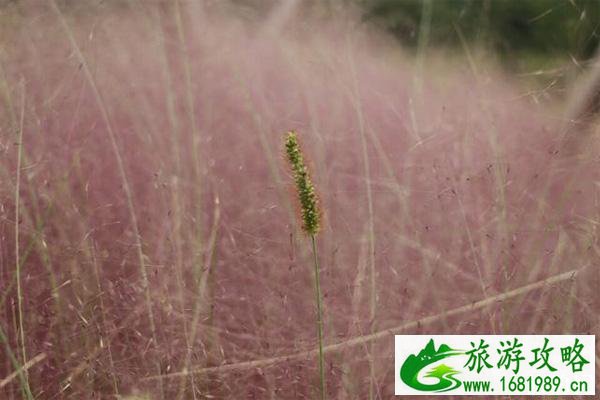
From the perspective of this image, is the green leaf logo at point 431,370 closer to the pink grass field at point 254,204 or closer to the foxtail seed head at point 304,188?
the pink grass field at point 254,204

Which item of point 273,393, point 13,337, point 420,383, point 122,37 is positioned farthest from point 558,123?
point 13,337

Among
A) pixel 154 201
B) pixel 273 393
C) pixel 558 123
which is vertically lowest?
pixel 273 393

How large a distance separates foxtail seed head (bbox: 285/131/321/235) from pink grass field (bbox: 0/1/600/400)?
402mm

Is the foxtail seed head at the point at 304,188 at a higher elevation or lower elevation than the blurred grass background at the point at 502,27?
lower

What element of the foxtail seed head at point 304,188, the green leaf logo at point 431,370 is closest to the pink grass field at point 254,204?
the green leaf logo at point 431,370

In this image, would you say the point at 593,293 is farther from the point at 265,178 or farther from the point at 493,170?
the point at 265,178

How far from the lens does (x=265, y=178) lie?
2.03 m

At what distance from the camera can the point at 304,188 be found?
62.0 inches

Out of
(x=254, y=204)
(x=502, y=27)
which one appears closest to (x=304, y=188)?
(x=254, y=204)

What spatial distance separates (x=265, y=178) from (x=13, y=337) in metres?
0.64

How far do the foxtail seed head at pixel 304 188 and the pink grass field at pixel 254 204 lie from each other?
402 millimetres

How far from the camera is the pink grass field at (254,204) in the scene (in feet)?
6.39

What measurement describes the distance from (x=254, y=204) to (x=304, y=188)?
0.46 metres

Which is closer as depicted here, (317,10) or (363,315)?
(363,315)
